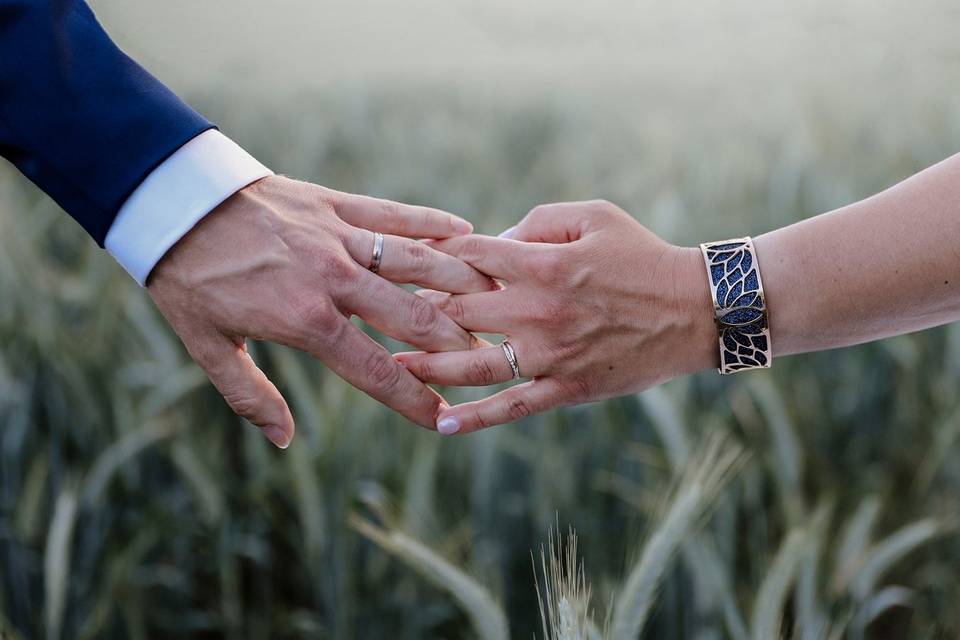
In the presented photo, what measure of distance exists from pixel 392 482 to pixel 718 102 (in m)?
1.29

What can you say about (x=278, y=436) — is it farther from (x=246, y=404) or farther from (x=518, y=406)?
(x=518, y=406)

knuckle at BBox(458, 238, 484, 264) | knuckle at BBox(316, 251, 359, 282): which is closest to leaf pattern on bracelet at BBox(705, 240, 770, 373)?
knuckle at BBox(458, 238, 484, 264)

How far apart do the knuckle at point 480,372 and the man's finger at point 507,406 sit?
0.09ft

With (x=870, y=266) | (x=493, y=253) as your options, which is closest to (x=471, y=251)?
(x=493, y=253)

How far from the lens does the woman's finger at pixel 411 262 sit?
2.99 feet

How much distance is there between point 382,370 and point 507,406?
0.43ft

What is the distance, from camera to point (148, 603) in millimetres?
1157

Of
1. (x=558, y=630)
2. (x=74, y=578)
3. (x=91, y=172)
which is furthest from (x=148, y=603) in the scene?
(x=558, y=630)

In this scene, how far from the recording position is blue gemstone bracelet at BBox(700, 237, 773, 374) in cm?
79

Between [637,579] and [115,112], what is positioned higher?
[115,112]

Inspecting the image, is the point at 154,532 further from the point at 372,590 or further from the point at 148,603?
the point at 372,590

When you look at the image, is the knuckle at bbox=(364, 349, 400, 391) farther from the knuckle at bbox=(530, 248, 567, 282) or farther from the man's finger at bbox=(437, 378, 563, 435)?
the knuckle at bbox=(530, 248, 567, 282)

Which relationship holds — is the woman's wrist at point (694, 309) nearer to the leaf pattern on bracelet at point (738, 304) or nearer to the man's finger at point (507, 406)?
the leaf pattern on bracelet at point (738, 304)

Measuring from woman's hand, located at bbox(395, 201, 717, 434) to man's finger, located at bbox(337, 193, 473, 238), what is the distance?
0.08 metres
